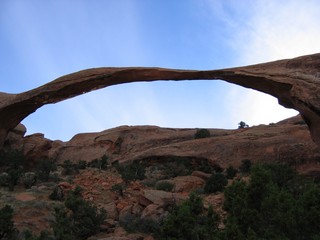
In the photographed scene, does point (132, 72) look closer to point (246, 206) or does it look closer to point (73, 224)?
point (73, 224)

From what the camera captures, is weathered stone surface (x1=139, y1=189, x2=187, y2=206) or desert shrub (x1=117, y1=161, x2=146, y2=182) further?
desert shrub (x1=117, y1=161, x2=146, y2=182)

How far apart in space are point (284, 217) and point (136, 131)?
27008 mm

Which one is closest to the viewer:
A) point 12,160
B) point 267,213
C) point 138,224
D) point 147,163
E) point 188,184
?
point 267,213

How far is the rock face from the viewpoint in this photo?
11797mm

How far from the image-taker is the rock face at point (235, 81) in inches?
464

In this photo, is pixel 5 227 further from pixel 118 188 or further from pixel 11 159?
pixel 11 159

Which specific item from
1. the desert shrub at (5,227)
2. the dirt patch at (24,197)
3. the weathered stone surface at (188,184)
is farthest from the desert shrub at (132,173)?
the desert shrub at (5,227)

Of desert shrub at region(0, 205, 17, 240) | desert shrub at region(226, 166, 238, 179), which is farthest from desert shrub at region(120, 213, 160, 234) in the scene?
desert shrub at region(226, 166, 238, 179)

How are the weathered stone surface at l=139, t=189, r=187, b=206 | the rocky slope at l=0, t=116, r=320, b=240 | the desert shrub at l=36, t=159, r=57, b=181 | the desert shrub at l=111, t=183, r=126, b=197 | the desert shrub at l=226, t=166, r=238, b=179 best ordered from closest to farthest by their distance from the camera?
1. the rocky slope at l=0, t=116, r=320, b=240
2. the weathered stone surface at l=139, t=189, r=187, b=206
3. the desert shrub at l=111, t=183, r=126, b=197
4. the desert shrub at l=36, t=159, r=57, b=181
5. the desert shrub at l=226, t=166, r=238, b=179

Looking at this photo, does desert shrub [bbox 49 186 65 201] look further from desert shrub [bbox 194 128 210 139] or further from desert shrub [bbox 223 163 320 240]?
desert shrub [bbox 194 128 210 139]

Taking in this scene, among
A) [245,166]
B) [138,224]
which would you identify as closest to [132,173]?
[245,166]

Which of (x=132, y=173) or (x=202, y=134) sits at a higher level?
(x=202, y=134)

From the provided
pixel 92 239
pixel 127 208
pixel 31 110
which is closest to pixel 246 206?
pixel 92 239

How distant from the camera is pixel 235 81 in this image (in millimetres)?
13797
